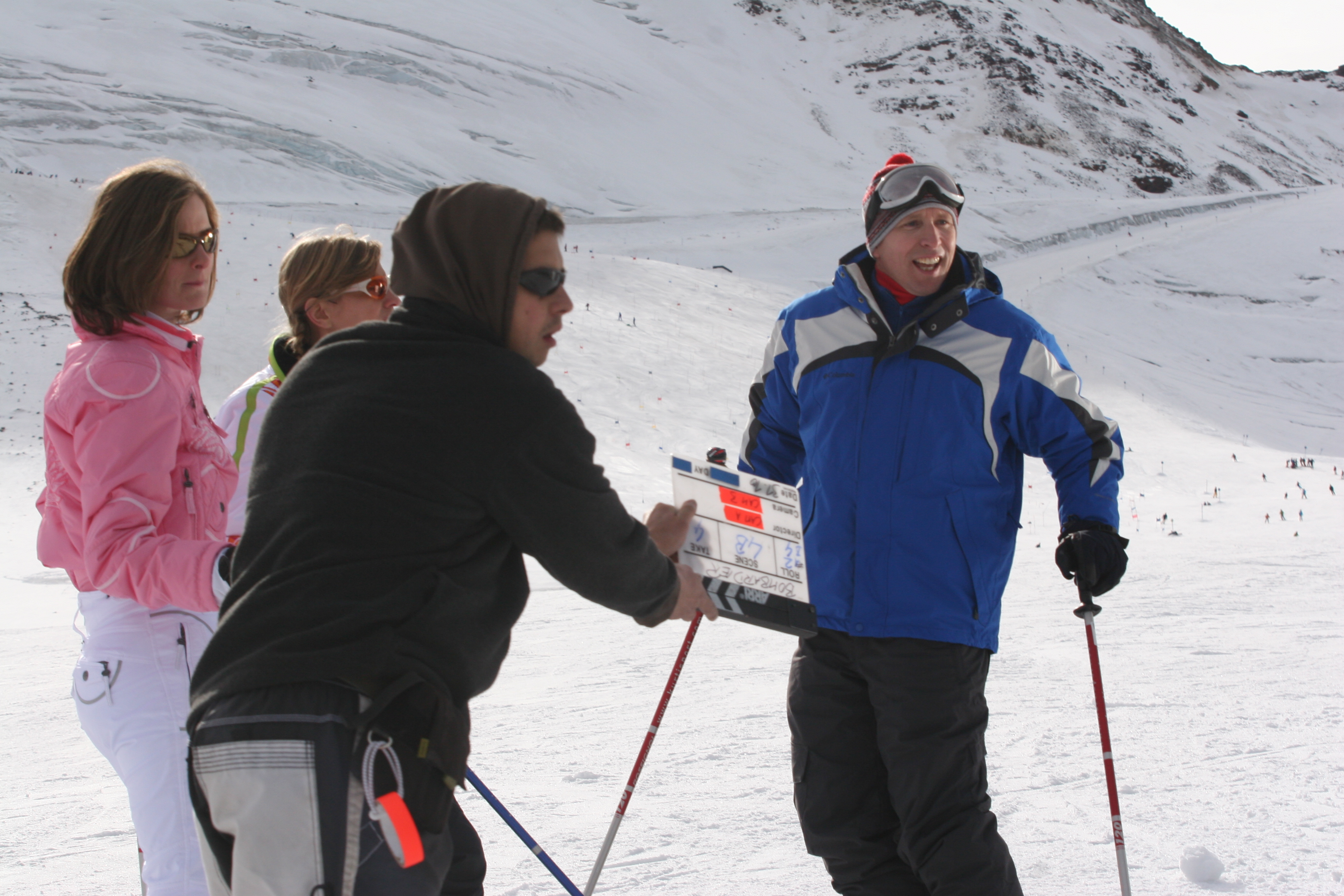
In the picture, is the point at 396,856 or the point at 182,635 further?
the point at 182,635

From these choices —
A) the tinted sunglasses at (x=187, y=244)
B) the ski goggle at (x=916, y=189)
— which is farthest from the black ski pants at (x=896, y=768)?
the tinted sunglasses at (x=187, y=244)

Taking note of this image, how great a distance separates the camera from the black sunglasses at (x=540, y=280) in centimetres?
181

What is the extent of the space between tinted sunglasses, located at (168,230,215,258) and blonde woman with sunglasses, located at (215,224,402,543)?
57 centimetres

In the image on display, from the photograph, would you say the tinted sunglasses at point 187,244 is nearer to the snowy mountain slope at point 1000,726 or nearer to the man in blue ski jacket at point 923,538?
the man in blue ski jacket at point 923,538

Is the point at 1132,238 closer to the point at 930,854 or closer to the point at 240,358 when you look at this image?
the point at 240,358

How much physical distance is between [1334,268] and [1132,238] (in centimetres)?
692

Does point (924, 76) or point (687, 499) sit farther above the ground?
point (924, 76)

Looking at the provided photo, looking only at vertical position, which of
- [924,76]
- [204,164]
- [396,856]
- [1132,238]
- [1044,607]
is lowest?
[204,164]

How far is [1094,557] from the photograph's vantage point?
274 cm

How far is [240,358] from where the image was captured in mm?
15883

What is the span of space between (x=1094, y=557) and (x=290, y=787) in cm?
205

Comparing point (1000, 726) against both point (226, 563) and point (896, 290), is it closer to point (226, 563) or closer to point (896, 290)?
point (896, 290)

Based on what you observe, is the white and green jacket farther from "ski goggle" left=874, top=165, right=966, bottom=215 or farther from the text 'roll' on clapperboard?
"ski goggle" left=874, top=165, right=966, bottom=215

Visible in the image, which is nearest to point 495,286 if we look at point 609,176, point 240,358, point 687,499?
point 687,499
